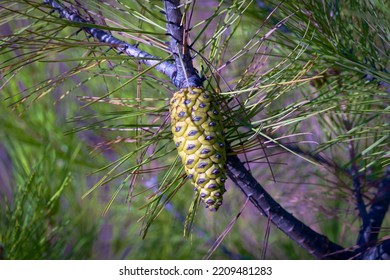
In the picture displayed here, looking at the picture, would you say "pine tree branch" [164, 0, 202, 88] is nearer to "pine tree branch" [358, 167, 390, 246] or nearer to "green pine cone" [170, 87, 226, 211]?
"green pine cone" [170, 87, 226, 211]

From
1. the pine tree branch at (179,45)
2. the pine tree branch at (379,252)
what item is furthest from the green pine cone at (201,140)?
the pine tree branch at (379,252)

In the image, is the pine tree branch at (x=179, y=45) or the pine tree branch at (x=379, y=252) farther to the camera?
the pine tree branch at (x=379, y=252)

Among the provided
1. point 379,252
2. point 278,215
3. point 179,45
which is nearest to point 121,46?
point 179,45

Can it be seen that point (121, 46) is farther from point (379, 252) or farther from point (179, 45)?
point (379, 252)

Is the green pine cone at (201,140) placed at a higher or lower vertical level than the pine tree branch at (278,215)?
higher

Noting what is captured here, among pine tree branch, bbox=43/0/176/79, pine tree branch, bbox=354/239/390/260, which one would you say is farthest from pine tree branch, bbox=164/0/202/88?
pine tree branch, bbox=354/239/390/260

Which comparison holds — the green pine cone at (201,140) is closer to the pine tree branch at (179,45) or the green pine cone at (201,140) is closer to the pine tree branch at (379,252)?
the pine tree branch at (179,45)

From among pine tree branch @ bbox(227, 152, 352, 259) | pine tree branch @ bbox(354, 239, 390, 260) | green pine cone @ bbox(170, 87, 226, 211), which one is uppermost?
green pine cone @ bbox(170, 87, 226, 211)

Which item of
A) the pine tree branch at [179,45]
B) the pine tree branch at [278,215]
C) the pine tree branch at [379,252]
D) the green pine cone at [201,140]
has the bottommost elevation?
the pine tree branch at [379,252]
